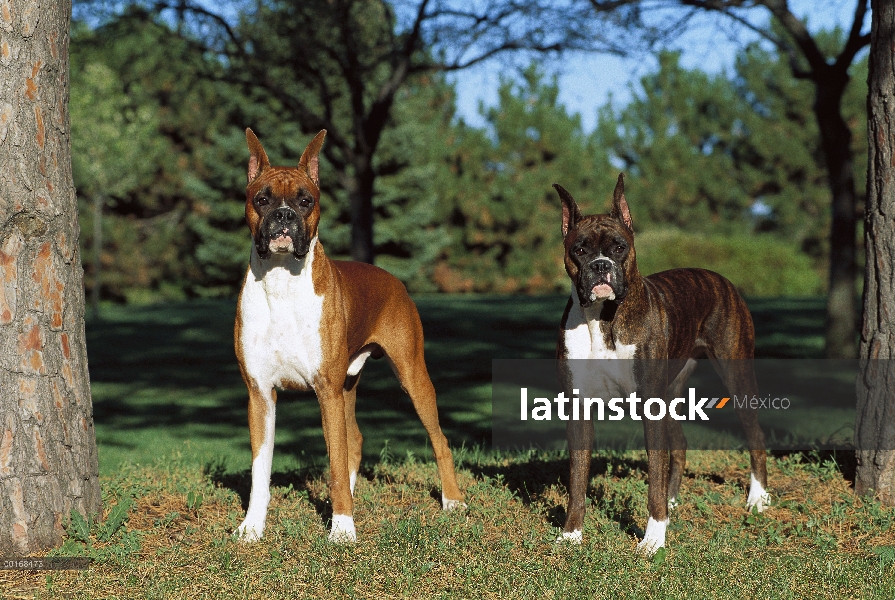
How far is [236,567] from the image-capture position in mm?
5059

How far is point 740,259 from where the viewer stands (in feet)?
110

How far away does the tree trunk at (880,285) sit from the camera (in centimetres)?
621

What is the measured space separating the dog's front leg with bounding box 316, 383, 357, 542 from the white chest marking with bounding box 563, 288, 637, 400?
1.27 meters

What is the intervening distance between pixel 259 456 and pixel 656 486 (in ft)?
7.12

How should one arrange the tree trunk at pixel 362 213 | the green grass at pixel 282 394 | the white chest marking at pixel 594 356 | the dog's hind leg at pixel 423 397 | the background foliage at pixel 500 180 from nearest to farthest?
the white chest marking at pixel 594 356 → the dog's hind leg at pixel 423 397 → the green grass at pixel 282 394 → the tree trunk at pixel 362 213 → the background foliage at pixel 500 180

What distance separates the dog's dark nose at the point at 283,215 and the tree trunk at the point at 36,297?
1.36 m

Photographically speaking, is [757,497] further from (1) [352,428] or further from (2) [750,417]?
(1) [352,428]

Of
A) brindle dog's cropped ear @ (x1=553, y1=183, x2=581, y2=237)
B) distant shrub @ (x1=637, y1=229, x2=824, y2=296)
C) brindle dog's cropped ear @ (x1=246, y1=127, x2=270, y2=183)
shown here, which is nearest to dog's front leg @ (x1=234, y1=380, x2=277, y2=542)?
brindle dog's cropped ear @ (x1=246, y1=127, x2=270, y2=183)

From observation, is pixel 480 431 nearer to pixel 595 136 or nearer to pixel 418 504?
pixel 418 504

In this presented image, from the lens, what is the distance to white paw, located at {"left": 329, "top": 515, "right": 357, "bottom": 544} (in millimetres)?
5348

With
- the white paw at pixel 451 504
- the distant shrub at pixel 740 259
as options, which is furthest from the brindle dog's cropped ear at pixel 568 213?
the distant shrub at pixel 740 259

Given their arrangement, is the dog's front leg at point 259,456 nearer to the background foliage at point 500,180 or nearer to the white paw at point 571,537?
the white paw at point 571,537

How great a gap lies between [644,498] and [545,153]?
34.0 meters

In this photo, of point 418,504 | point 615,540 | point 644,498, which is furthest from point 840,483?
point 418,504
